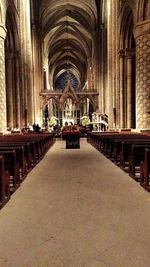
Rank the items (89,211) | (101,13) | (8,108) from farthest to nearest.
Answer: (101,13) → (8,108) → (89,211)

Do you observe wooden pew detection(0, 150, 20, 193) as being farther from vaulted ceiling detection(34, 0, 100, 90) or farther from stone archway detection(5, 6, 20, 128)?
vaulted ceiling detection(34, 0, 100, 90)

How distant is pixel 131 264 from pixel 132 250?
0.92ft

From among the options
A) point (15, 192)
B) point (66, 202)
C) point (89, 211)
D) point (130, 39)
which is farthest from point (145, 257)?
point (130, 39)

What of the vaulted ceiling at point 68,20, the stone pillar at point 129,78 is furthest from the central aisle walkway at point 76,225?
the vaulted ceiling at point 68,20

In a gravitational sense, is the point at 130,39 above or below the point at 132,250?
above

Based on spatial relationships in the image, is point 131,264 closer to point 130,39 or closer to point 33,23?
point 130,39

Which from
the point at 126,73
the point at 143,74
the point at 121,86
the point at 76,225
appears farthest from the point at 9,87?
the point at 76,225

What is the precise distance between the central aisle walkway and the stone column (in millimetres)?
10097

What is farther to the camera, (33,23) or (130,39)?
(33,23)

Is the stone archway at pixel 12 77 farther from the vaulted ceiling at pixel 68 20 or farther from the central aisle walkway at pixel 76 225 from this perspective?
the central aisle walkway at pixel 76 225

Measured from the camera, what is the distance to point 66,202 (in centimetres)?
434

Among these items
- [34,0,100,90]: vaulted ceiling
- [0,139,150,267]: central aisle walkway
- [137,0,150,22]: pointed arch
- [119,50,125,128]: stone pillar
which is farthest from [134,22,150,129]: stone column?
[34,0,100,90]: vaulted ceiling

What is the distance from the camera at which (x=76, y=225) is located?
10.9 feet

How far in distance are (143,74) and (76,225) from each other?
525 inches
